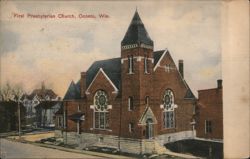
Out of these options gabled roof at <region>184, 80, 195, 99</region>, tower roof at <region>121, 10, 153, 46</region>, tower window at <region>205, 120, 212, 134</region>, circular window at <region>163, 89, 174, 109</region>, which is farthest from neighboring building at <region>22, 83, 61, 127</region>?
tower window at <region>205, 120, 212, 134</region>

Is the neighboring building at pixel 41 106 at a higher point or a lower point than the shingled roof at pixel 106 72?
lower

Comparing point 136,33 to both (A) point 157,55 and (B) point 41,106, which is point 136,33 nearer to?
(A) point 157,55

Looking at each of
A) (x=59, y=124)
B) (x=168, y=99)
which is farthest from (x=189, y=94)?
(x=59, y=124)

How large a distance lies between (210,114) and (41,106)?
111 centimetres

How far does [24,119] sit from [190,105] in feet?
3.59

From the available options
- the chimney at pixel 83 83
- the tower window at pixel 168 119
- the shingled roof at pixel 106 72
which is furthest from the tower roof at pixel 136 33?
the tower window at pixel 168 119

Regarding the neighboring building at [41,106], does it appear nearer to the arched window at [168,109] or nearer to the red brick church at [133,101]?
the red brick church at [133,101]

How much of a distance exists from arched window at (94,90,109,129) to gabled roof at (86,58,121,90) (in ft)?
0.35

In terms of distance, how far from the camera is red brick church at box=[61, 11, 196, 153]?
2338 mm

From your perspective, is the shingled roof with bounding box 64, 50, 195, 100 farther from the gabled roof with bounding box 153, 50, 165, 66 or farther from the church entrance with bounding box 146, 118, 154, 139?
the church entrance with bounding box 146, 118, 154, 139

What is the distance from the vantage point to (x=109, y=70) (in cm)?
236

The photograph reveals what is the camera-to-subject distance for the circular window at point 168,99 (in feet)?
7.91

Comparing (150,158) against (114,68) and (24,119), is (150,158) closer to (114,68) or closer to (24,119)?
(114,68)

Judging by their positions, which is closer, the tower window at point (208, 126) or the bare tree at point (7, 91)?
the bare tree at point (7, 91)
